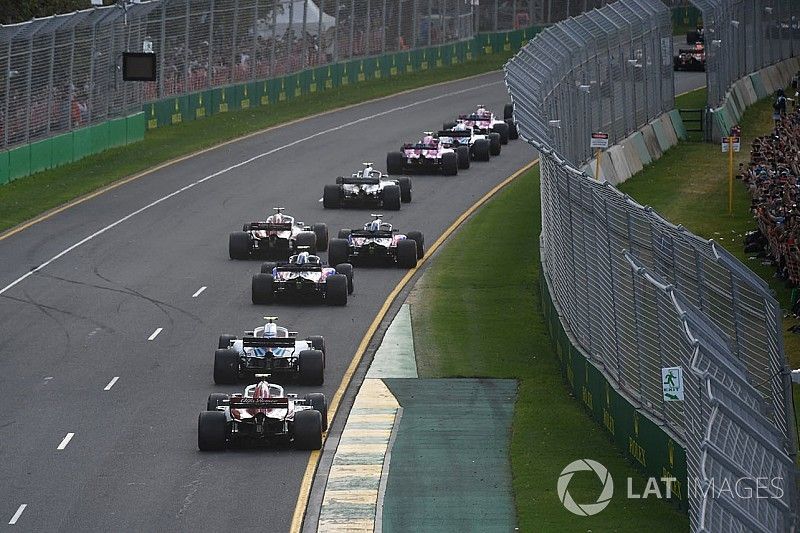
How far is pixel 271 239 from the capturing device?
36.7m

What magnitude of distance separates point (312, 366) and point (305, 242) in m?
10.1

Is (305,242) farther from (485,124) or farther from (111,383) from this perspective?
(485,124)

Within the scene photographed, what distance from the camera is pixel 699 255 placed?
19.5 metres

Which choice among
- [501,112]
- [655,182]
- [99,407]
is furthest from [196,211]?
[501,112]

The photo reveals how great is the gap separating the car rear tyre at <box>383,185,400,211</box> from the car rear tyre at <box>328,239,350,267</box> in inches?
271

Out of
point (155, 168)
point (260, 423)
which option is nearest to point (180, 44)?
point (155, 168)

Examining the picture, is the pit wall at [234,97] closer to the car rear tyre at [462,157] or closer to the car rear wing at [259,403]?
the car rear tyre at [462,157]

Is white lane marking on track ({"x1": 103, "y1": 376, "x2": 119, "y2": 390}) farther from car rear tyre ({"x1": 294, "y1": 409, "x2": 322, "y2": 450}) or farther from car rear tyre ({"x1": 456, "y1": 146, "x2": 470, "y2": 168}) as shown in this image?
car rear tyre ({"x1": 456, "y1": 146, "x2": 470, "y2": 168})

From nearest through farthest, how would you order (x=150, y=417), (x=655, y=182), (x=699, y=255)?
1. (x=699, y=255)
2. (x=150, y=417)
3. (x=655, y=182)

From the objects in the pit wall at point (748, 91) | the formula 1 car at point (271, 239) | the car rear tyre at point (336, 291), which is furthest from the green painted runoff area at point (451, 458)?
the pit wall at point (748, 91)

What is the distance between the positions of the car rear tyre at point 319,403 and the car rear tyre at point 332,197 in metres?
18.7

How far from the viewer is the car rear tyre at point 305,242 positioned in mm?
36375

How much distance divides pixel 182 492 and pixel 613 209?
662cm

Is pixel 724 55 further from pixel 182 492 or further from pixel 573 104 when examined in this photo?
pixel 182 492
